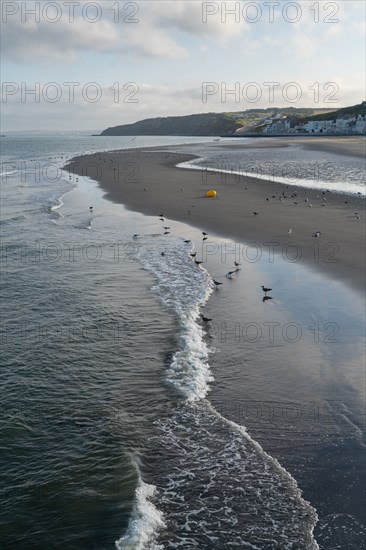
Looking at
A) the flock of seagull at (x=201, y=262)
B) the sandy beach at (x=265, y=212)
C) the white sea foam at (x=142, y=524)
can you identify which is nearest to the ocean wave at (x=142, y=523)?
the white sea foam at (x=142, y=524)

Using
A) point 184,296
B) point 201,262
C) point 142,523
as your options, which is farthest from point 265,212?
point 142,523

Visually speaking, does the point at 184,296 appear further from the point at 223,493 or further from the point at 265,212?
the point at 265,212

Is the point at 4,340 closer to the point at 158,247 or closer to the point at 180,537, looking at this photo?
the point at 180,537

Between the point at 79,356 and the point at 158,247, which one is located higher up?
the point at 158,247

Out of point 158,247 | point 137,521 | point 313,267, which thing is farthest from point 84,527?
point 158,247

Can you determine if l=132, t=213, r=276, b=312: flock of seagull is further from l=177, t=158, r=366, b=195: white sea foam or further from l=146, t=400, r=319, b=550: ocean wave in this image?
l=177, t=158, r=366, b=195: white sea foam
